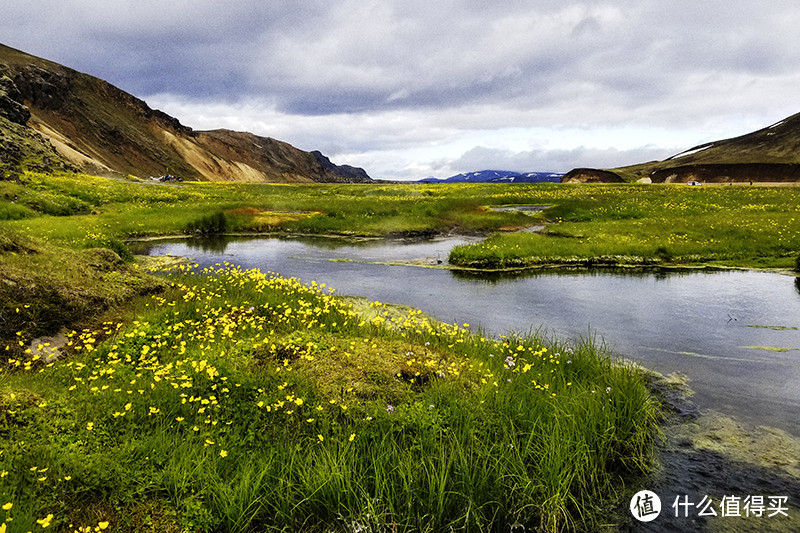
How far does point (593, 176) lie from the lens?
166 meters

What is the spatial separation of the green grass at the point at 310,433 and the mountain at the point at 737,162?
156 m

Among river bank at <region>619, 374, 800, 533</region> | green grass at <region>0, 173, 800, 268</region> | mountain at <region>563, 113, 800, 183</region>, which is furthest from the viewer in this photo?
mountain at <region>563, 113, 800, 183</region>

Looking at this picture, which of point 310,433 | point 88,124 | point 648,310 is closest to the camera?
point 310,433

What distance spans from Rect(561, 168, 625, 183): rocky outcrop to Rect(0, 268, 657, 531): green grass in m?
170

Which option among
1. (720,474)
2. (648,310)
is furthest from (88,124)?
(720,474)

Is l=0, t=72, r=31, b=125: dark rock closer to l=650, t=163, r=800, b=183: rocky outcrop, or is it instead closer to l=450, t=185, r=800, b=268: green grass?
l=450, t=185, r=800, b=268: green grass

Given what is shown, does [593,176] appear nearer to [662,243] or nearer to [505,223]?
[505,223]

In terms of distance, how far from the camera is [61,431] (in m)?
6.46

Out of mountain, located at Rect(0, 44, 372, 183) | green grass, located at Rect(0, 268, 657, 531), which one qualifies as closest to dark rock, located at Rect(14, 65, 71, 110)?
mountain, located at Rect(0, 44, 372, 183)

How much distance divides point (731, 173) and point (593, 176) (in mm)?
43250

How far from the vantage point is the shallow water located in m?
10.8

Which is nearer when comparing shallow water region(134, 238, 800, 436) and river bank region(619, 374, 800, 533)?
river bank region(619, 374, 800, 533)

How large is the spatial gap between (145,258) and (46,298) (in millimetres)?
15135

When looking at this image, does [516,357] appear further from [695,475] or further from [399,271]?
[399,271]
